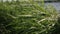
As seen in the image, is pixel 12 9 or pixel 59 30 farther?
pixel 12 9

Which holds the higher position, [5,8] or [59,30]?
[5,8]

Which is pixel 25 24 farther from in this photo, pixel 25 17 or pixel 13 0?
pixel 13 0

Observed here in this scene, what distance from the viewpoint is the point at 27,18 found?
2910 mm

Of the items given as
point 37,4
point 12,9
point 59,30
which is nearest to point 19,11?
point 12,9

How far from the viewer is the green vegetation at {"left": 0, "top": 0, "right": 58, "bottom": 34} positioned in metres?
2.70

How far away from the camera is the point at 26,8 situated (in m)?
3.18

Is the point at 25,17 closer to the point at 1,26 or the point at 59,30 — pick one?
the point at 1,26

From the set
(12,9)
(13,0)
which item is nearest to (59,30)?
(12,9)

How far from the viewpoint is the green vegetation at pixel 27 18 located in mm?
2701

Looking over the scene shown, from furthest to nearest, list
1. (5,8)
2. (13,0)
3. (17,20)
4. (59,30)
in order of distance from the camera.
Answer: (13,0), (5,8), (17,20), (59,30)

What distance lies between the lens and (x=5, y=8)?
3027 mm

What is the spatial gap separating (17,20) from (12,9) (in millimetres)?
287

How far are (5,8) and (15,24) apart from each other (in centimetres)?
39

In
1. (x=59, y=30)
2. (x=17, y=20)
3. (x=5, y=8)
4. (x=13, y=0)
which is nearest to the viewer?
(x=59, y=30)
